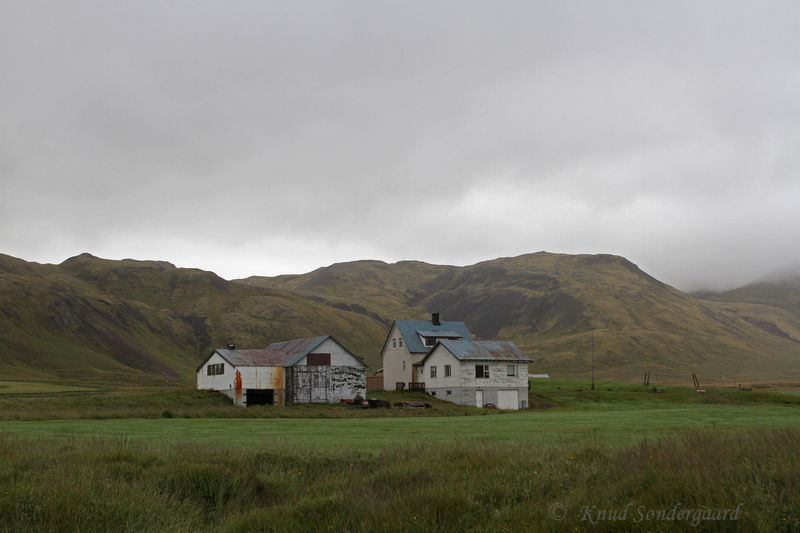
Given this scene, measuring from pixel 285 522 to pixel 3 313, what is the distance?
176 m

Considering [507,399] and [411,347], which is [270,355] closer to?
[411,347]

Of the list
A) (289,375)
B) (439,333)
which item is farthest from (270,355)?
(439,333)

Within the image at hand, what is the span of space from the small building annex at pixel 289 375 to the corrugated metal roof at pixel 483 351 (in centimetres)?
1262

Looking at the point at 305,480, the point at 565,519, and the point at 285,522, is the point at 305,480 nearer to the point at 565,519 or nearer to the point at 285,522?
the point at 285,522

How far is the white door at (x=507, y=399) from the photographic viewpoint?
245 feet

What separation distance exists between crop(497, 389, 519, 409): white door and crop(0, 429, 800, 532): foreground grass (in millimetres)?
56056

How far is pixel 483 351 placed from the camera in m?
77.2

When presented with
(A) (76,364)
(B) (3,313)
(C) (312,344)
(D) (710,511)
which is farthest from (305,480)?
(B) (3,313)

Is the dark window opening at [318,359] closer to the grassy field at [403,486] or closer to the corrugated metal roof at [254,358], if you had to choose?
the corrugated metal roof at [254,358]

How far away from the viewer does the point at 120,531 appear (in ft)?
44.7

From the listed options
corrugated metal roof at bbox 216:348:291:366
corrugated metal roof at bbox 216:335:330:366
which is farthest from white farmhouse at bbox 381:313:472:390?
corrugated metal roof at bbox 216:348:291:366

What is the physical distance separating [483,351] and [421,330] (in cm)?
1623

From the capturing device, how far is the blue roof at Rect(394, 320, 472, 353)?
89.7 meters

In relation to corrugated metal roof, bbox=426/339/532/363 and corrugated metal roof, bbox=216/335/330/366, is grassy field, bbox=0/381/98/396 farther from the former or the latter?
corrugated metal roof, bbox=426/339/532/363
